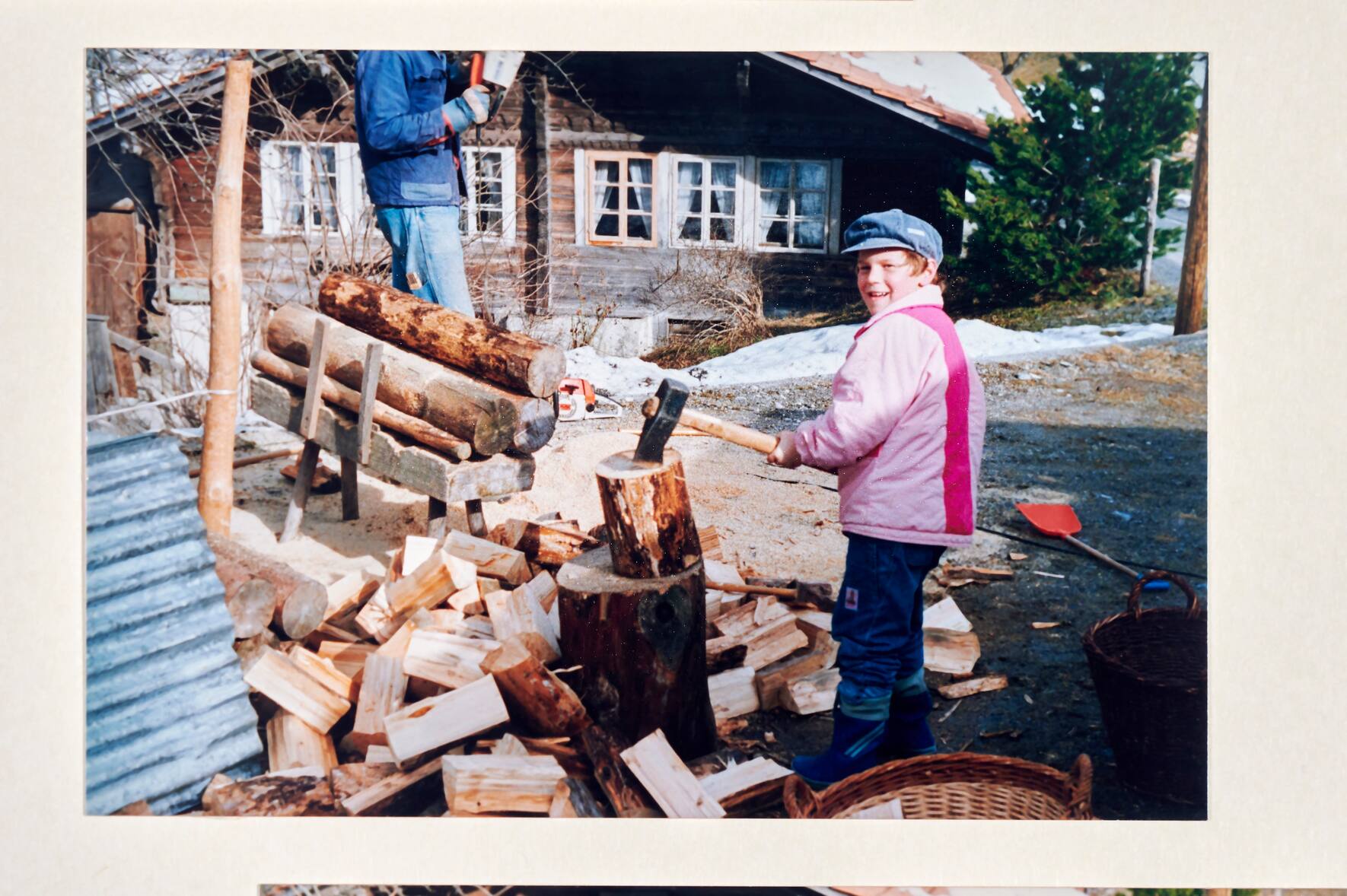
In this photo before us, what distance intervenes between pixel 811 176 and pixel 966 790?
2004 mm

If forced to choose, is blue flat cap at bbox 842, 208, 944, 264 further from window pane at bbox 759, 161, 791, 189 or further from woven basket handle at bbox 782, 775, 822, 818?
woven basket handle at bbox 782, 775, 822, 818

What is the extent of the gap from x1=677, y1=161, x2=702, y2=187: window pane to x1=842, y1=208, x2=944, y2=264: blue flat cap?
629mm

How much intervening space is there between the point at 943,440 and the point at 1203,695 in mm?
1259

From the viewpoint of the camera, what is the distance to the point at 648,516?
9.94 ft

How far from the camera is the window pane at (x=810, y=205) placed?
3.47 meters

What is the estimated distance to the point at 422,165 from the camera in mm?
3537

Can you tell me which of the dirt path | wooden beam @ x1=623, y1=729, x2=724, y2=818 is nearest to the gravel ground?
the dirt path

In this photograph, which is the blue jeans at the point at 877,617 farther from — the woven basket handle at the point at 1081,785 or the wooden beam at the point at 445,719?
the wooden beam at the point at 445,719

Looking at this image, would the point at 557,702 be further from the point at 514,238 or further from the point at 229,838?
the point at 514,238

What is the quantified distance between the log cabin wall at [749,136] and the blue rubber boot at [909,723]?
123cm

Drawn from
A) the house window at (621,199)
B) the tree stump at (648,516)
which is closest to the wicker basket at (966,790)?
the tree stump at (648,516)

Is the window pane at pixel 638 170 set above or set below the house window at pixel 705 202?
above

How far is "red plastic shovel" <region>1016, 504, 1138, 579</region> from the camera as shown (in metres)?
3.49

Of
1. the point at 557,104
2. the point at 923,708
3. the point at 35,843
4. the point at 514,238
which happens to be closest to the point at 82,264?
the point at 514,238
